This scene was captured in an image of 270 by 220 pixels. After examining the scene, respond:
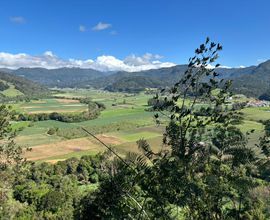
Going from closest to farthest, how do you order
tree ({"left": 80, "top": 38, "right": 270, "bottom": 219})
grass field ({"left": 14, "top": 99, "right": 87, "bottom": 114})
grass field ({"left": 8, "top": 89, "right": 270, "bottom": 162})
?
tree ({"left": 80, "top": 38, "right": 270, "bottom": 219}), grass field ({"left": 8, "top": 89, "right": 270, "bottom": 162}), grass field ({"left": 14, "top": 99, "right": 87, "bottom": 114})

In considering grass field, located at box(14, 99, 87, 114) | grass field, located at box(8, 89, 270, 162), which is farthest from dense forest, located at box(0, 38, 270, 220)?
grass field, located at box(14, 99, 87, 114)

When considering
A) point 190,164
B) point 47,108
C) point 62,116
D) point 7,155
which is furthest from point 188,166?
point 47,108

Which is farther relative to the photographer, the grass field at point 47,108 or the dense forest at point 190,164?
the grass field at point 47,108

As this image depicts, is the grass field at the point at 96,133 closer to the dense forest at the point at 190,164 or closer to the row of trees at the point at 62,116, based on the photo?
the row of trees at the point at 62,116

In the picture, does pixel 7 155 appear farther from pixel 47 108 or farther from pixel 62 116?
pixel 47 108

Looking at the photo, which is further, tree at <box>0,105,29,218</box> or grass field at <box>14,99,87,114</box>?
grass field at <box>14,99,87,114</box>

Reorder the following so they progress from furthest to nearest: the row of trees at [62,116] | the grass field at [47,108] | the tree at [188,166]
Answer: the grass field at [47,108] → the row of trees at [62,116] → the tree at [188,166]

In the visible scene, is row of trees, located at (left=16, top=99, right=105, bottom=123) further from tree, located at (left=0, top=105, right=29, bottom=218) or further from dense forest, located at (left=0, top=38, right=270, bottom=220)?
dense forest, located at (left=0, top=38, right=270, bottom=220)

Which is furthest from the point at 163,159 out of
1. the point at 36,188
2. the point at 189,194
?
the point at 36,188

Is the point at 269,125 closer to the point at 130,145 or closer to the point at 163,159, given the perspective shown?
the point at 163,159

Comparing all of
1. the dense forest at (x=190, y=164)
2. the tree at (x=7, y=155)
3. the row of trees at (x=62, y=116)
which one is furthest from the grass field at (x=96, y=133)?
the dense forest at (x=190, y=164)

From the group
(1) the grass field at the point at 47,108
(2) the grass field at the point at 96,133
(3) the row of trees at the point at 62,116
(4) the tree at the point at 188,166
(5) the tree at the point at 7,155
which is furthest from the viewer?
(1) the grass field at the point at 47,108

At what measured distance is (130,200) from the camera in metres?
5.77

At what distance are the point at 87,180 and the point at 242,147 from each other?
3930cm
